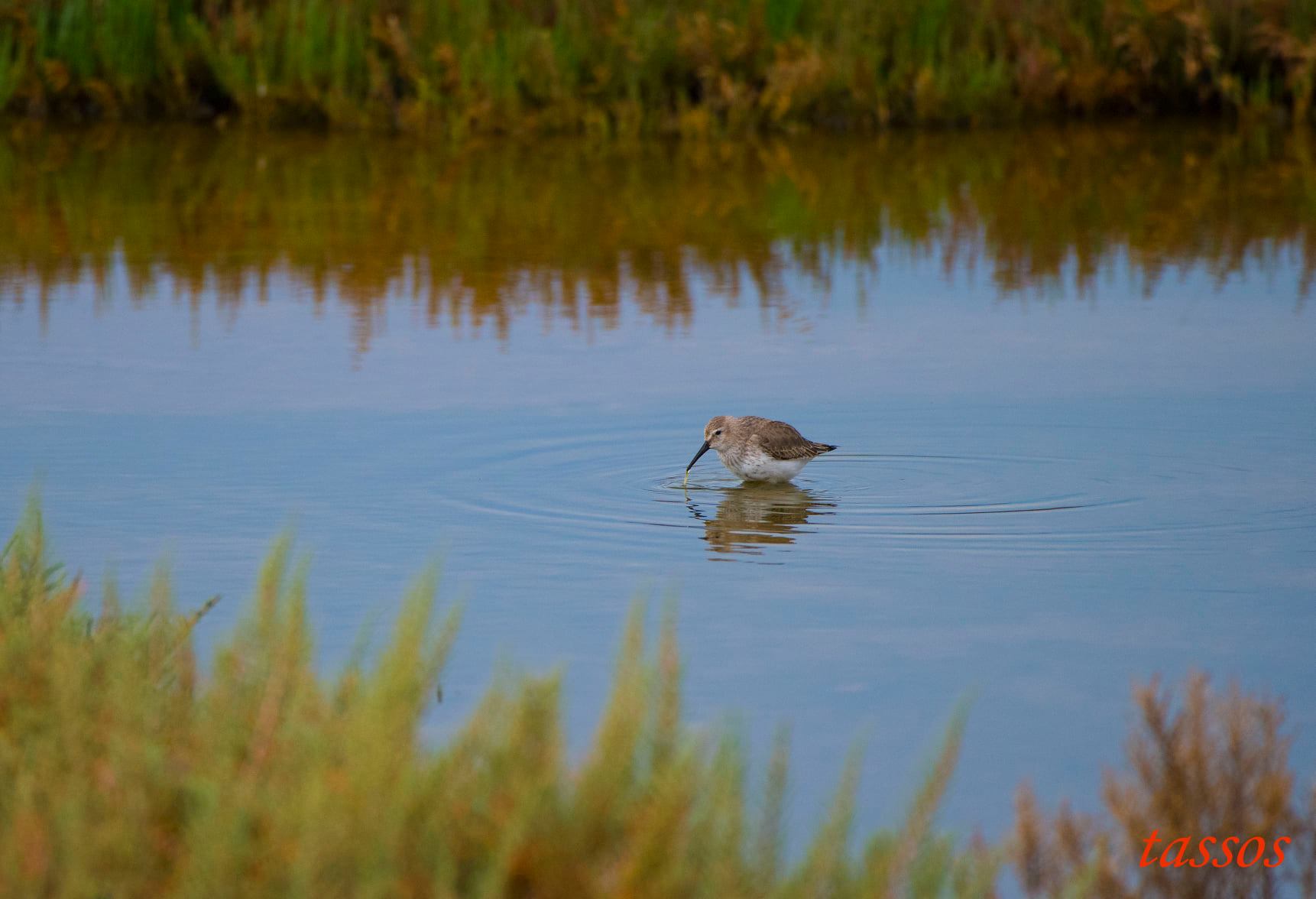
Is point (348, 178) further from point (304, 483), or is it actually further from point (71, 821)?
point (71, 821)

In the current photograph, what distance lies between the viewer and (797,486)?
8.68 m

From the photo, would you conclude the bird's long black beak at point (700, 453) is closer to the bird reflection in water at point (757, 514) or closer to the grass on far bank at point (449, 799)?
the bird reflection in water at point (757, 514)

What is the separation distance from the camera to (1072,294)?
11883mm

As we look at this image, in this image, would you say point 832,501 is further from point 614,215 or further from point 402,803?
point 614,215

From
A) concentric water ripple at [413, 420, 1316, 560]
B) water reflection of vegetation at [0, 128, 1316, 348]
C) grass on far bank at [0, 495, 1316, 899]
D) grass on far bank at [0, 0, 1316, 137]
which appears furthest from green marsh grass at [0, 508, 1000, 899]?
grass on far bank at [0, 0, 1316, 137]

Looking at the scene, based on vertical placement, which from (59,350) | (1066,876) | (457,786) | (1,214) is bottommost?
(1066,876)

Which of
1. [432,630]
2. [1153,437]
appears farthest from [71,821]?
[1153,437]

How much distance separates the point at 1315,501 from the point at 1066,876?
4.33 metres

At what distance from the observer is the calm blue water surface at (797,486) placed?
19.1ft

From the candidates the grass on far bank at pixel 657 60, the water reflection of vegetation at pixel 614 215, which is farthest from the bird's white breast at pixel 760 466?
the grass on far bank at pixel 657 60

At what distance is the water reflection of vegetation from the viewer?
1241cm

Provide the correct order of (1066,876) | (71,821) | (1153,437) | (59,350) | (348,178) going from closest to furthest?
(71,821), (1066,876), (1153,437), (59,350), (348,178)

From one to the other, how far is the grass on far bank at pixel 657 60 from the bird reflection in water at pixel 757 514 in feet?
34.8

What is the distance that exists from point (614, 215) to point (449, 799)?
1146 cm
